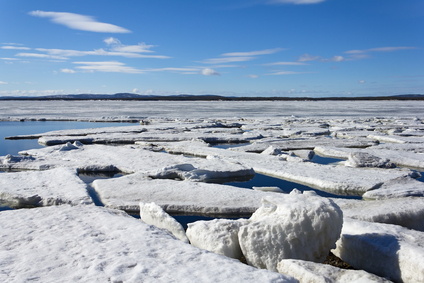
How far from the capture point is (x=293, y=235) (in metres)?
2.42

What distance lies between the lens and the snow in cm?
219

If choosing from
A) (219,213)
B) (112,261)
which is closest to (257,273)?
(112,261)

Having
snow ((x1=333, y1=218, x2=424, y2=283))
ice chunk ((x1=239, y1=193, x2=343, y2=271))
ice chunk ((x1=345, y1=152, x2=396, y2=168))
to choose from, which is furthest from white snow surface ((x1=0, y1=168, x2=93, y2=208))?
ice chunk ((x1=345, y1=152, x2=396, y2=168))

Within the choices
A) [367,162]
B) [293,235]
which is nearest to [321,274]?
[293,235]

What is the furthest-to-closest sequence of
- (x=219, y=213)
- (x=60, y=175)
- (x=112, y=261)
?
1. (x=60, y=175)
2. (x=219, y=213)
3. (x=112, y=261)

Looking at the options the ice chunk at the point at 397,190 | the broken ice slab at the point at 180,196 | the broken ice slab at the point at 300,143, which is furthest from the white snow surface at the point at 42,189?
the broken ice slab at the point at 300,143

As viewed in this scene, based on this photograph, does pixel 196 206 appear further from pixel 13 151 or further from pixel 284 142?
pixel 13 151

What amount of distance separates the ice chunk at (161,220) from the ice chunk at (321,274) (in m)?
0.84

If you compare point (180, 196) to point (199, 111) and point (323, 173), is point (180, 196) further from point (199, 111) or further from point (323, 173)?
point (199, 111)

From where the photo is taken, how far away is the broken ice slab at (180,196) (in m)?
3.67

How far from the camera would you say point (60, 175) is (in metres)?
4.81

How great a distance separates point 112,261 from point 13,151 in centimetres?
671

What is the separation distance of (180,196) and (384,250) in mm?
2088

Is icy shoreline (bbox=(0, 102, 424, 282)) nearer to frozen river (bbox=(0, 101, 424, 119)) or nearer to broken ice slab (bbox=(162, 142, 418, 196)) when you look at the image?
broken ice slab (bbox=(162, 142, 418, 196))
